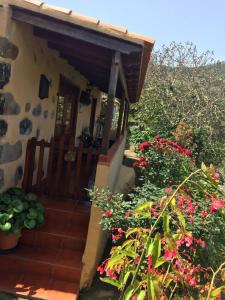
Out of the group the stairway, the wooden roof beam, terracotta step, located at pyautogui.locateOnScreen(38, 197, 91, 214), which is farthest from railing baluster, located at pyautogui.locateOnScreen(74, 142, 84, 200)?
the wooden roof beam

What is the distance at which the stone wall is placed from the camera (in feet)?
13.5

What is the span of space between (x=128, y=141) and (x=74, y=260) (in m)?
13.5

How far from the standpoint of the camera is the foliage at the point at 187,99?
1376 cm

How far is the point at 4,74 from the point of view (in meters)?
4.11

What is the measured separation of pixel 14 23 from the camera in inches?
163

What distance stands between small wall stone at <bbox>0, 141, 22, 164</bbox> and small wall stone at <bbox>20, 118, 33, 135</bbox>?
20cm

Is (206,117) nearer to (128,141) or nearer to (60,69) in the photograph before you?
(128,141)

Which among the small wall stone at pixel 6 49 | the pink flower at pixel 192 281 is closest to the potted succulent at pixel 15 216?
the small wall stone at pixel 6 49

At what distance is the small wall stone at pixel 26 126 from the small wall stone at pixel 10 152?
0.20 meters

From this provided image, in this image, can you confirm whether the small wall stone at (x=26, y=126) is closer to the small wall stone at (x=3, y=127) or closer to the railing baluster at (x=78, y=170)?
the small wall stone at (x=3, y=127)

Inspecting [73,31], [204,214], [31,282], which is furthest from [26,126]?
[204,214]

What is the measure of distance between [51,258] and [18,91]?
85.4 inches

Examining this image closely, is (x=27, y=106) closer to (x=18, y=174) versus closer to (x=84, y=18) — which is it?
(x=18, y=174)

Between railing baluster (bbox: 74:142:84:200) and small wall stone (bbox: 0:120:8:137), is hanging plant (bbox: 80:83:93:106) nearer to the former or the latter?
railing baluster (bbox: 74:142:84:200)
